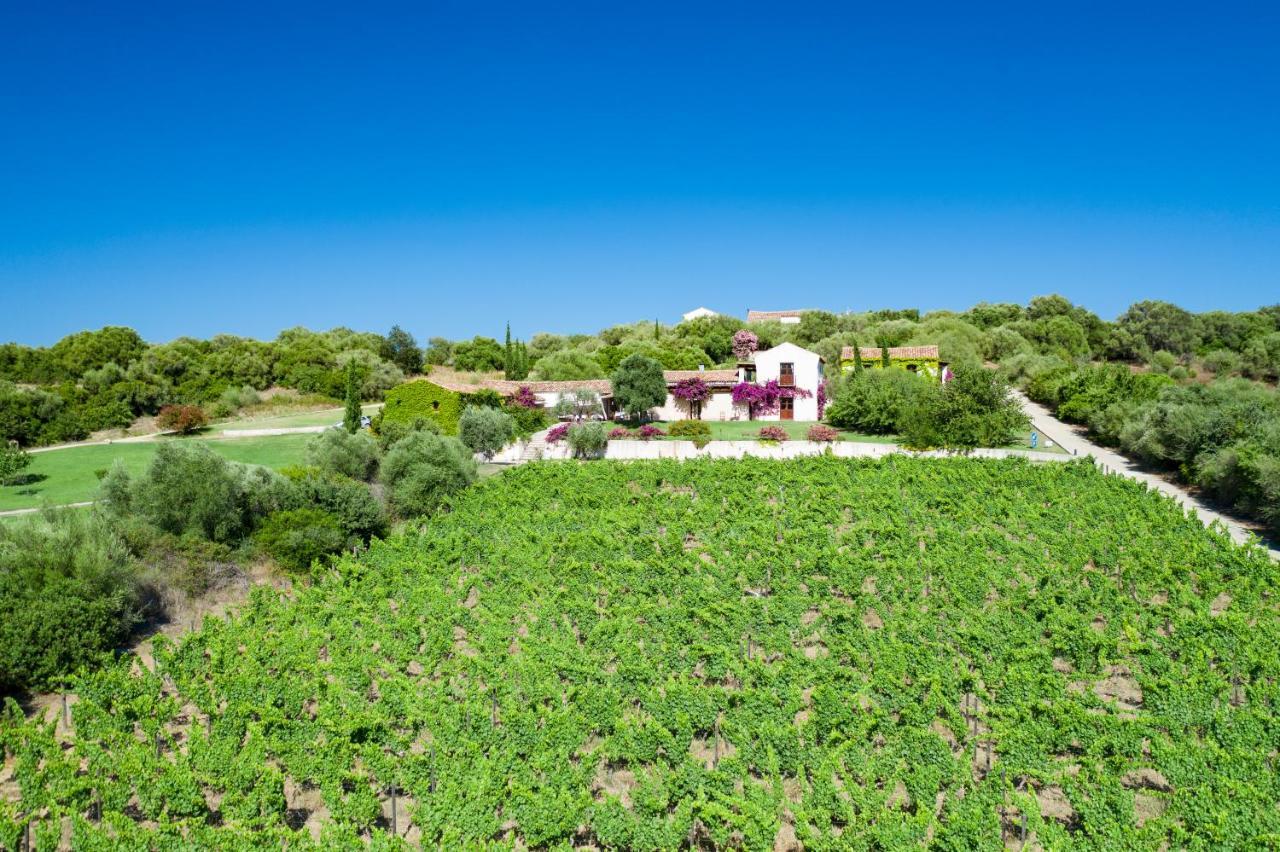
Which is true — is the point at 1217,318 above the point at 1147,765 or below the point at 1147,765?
above

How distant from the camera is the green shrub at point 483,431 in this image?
38281 millimetres

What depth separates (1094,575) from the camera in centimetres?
1541

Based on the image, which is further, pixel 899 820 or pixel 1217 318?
pixel 1217 318

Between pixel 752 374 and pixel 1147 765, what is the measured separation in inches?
1702

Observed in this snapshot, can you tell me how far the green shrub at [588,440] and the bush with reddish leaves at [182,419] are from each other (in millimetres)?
25939

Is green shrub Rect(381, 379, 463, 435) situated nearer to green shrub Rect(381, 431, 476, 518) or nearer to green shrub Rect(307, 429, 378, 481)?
green shrub Rect(307, 429, 378, 481)

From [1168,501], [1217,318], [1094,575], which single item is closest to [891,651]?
[1094,575]

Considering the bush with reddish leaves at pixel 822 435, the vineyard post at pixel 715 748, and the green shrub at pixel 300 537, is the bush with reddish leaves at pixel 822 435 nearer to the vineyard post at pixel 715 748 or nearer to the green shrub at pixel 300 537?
the green shrub at pixel 300 537

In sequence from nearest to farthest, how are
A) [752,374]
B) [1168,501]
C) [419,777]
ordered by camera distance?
1. [419,777]
2. [1168,501]
3. [752,374]

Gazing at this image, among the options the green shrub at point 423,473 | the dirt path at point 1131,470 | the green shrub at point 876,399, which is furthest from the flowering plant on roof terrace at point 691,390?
the green shrub at point 423,473

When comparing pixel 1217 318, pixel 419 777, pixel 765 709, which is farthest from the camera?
pixel 1217 318

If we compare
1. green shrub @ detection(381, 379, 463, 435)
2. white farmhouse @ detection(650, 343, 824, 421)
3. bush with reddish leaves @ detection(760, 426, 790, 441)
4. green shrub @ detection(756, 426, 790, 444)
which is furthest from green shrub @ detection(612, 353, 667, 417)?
green shrub @ detection(381, 379, 463, 435)

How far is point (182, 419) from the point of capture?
4688cm

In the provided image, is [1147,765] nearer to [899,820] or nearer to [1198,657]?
[1198,657]
